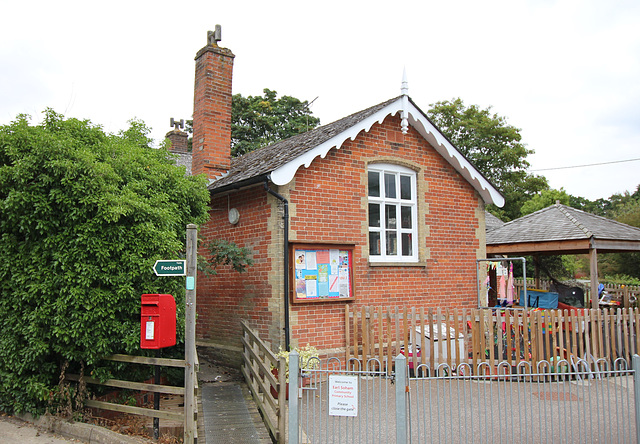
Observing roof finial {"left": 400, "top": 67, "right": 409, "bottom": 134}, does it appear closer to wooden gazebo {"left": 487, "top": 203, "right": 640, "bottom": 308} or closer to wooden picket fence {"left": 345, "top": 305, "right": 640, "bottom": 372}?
wooden picket fence {"left": 345, "top": 305, "right": 640, "bottom": 372}

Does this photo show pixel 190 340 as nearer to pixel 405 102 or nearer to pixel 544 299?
pixel 405 102

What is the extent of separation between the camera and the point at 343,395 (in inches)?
206

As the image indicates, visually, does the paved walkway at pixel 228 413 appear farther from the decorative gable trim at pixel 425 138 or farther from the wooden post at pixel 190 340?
the decorative gable trim at pixel 425 138

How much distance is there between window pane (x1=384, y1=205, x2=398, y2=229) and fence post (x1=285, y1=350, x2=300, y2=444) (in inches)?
232

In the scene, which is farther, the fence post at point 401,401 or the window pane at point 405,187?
the window pane at point 405,187

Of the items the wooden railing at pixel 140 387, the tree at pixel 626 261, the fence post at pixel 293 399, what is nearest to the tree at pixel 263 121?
the tree at pixel 626 261

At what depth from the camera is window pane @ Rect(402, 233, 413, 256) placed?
11.1 m

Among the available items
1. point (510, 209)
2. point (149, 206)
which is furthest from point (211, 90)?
point (510, 209)

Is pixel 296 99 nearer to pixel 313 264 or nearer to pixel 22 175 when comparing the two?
pixel 313 264

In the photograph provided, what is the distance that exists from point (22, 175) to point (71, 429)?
3.31 meters

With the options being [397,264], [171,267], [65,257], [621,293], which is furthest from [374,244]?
[621,293]

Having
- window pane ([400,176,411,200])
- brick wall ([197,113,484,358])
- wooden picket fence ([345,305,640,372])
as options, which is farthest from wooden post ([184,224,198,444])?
window pane ([400,176,411,200])

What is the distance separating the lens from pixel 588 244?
40.2 ft

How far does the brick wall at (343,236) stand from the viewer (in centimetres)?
945
